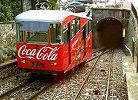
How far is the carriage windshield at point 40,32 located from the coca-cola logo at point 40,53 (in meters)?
0.36

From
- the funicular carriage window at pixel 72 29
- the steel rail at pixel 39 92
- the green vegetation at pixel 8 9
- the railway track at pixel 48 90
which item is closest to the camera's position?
the steel rail at pixel 39 92

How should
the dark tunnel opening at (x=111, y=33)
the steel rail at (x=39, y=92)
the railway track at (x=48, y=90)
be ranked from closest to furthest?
the steel rail at (x=39, y=92) < the railway track at (x=48, y=90) < the dark tunnel opening at (x=111, y=33)

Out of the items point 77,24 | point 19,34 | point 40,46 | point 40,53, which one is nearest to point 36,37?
point 40,46

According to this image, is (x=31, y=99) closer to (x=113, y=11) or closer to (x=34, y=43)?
(x=34, y=43)

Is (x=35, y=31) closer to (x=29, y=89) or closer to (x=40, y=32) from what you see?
(x=40, y=32)

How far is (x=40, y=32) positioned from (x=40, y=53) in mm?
922

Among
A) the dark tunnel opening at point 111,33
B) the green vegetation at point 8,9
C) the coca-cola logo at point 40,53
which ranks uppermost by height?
the green vegetation at point 8,9

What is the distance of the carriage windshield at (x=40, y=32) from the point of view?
14.2 m

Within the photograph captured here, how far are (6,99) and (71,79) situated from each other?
4.65 metres

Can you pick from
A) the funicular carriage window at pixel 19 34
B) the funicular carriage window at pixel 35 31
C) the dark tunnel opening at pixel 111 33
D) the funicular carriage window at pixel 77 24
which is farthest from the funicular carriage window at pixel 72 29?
the dark tunnel opening at pixel 111 33

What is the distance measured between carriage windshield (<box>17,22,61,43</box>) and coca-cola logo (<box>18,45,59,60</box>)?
361mm

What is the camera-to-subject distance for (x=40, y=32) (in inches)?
562

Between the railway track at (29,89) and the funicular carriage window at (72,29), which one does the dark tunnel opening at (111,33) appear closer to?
the funicular carriage window at (72,29)

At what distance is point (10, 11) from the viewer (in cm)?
2170
